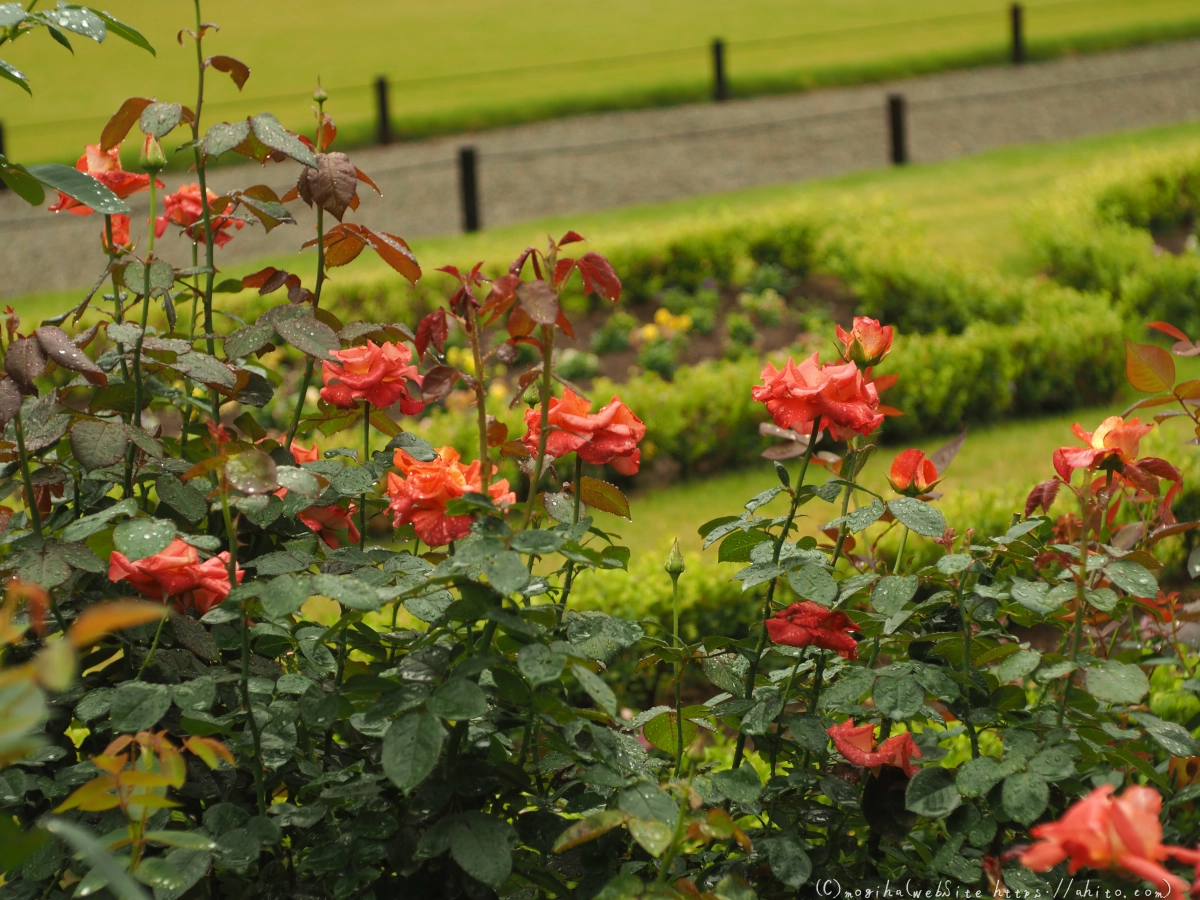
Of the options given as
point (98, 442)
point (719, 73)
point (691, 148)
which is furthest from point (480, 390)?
point (719, 73)

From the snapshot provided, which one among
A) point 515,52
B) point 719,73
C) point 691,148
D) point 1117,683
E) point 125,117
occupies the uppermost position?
point 515,52

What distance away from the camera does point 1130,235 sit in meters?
7.29

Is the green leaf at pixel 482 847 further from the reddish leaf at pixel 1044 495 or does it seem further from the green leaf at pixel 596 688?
the reddish leaf at pixel 1044 495

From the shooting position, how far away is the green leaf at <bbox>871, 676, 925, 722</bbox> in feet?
4.75

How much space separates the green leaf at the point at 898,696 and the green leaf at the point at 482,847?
492mm

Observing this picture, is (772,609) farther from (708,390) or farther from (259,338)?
(708,390)

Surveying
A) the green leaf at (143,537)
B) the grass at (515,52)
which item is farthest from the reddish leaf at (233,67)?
the grass at (515,52)

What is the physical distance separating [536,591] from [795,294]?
6127mm

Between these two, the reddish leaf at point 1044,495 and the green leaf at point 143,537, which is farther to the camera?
the reddish leaf at point 1044,495

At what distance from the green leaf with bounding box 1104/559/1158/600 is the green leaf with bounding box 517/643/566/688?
2.29ft

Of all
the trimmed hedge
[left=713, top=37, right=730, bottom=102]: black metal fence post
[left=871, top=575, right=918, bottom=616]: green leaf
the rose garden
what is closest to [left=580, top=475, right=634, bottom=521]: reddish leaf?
the rose garden

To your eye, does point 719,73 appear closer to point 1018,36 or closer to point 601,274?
point 1018,36

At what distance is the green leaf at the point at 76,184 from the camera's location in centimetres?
147

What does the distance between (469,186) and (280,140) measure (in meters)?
8.39
